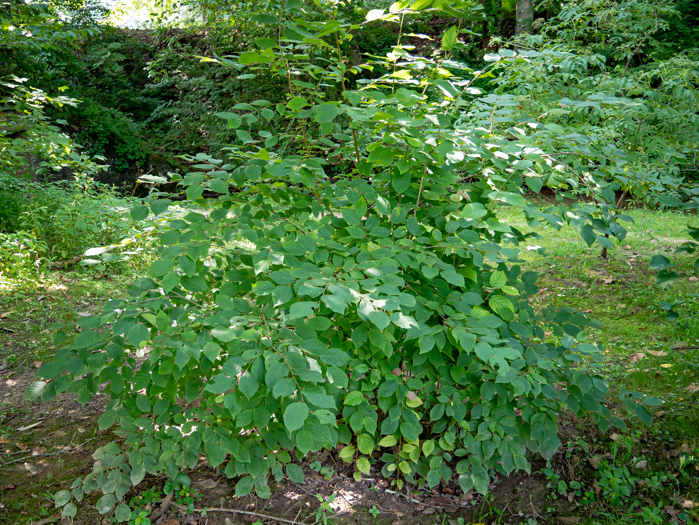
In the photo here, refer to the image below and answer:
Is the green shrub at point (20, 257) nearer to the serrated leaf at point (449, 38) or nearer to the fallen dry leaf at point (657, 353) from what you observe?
the serrated leaf at point (449, 38)

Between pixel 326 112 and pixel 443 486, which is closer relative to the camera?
pixel 326 112

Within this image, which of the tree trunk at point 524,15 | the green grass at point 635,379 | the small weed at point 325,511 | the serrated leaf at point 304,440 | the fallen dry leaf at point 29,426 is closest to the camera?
the serrated leaf at point 304,440

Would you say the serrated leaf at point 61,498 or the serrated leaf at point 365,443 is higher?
the serrated leaf at point 365,443

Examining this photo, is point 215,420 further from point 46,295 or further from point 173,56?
point 173,56

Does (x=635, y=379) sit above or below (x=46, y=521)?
below

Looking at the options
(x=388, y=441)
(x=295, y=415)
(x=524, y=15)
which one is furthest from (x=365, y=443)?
(x=524, y=15)

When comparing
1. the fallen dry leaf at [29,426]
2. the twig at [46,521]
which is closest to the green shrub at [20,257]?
the fallen dry leaf at [29,426]

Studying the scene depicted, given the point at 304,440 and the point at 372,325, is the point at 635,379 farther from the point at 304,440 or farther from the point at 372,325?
the point at 304,440

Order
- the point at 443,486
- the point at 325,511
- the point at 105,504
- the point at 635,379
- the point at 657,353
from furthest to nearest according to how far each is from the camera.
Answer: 1. the point at 657,353
2. the point at 635,379
3. the point at 443,486
4. the point at 325,511
5. the point at 105,504

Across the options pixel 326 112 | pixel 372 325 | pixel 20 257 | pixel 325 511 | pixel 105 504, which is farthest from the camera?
pixel 20 257

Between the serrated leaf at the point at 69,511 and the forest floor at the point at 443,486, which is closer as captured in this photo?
the serrated leaf at the point at 69,511

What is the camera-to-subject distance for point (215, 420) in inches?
72.3

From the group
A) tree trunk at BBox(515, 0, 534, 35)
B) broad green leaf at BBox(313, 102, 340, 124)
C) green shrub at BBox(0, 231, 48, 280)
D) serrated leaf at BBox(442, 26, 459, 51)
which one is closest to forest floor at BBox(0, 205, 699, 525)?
serrated leaf at BBox(442, 26, 459, 51)

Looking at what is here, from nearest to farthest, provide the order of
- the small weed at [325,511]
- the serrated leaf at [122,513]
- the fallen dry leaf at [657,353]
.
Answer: the serrated leaf at [122,513], the small weed at [325,511], the fallen dry leaf at [657,353]
